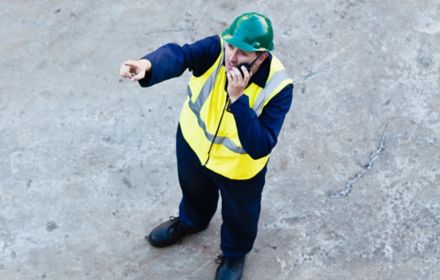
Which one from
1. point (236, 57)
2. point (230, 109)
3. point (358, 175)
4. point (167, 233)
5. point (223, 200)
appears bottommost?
point (358, 175)

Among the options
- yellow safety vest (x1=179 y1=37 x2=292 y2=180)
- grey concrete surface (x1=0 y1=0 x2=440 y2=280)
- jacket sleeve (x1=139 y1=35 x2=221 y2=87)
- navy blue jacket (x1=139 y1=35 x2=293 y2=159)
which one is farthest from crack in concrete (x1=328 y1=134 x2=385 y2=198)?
jacket sleeve (x1=139 y1=35 x2=221 y2=87)

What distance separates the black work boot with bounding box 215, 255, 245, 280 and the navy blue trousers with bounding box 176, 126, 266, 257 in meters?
0.06

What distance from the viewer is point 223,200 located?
3.27 meters

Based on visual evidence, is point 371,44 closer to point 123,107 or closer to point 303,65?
point 303,65

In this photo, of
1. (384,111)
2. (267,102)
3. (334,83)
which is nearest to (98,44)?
(334,83)

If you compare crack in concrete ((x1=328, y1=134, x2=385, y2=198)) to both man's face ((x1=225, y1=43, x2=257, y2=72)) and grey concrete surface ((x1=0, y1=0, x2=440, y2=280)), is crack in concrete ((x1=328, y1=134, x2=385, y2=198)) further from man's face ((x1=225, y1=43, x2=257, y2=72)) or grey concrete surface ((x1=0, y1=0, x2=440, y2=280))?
man's face ((x1=225, y1=43, x2=257, y2=72))

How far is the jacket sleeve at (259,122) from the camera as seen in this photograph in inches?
106

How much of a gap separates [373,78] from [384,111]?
0.25 metres

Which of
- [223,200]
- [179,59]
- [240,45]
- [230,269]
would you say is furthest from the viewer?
[230,269]

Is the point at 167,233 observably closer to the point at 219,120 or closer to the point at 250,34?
the point at 219,120

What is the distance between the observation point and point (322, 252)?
3.77 m

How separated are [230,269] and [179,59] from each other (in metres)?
1.17

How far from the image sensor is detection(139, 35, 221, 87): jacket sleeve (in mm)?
2805

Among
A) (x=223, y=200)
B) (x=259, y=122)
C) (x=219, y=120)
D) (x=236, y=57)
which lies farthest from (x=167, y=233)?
(x=236, y=57)
